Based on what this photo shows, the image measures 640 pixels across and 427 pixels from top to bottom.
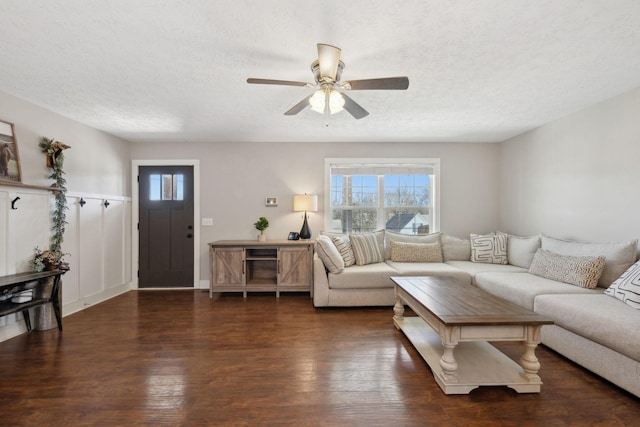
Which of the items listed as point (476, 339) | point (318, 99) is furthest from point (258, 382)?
point (318, 99)

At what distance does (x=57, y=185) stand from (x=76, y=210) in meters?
Answer: 0.47

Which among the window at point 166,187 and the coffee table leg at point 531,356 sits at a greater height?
the window at point 166,187

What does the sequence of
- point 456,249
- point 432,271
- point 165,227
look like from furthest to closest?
point 165,227, point 456,249, point 432,271

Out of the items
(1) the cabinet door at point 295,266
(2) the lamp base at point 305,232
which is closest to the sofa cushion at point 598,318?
(1) the cabinet door at point 295,266

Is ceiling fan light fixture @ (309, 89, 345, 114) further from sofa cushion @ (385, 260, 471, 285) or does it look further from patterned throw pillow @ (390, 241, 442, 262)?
patterned throw pillow @ (390, 241, 442, 262)

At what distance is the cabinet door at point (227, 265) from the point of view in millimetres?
4324

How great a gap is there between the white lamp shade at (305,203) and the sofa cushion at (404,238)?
124 cm

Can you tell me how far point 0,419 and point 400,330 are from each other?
119 inches

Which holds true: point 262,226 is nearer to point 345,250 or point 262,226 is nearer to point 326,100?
point 345,250

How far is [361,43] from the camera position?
2062mm

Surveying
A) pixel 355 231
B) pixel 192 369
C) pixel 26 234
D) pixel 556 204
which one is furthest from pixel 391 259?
pixel 26 234

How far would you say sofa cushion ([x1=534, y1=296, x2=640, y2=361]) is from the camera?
1907mm

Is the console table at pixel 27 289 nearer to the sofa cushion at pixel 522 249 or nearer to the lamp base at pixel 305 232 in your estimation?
the lamp base at pixel 305 232

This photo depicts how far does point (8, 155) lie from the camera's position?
2.85m
